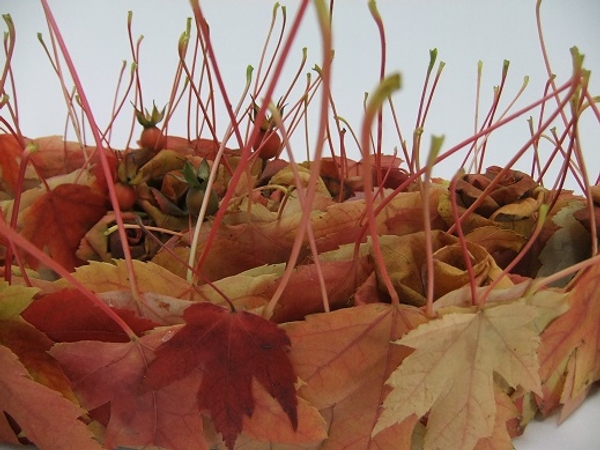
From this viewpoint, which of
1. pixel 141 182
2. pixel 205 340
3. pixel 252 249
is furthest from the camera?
pixel 141 182

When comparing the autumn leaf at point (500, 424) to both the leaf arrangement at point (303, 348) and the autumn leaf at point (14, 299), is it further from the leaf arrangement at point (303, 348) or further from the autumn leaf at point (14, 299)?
the autumn leaf at point (14, 299)

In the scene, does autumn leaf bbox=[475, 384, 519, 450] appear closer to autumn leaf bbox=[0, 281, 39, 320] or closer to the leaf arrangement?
the leaf arrangement

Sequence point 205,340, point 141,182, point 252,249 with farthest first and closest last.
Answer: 1. point 141,182
2. point 252,249
3. point 205,340

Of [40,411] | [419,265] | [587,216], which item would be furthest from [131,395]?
[587,216]

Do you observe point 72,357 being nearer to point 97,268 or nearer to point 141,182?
point 97,268

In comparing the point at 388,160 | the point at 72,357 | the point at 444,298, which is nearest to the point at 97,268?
the point at 72,357

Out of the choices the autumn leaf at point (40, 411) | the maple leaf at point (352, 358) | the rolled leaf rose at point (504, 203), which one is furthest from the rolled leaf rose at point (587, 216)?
the autumn leaf at point (40, 411)

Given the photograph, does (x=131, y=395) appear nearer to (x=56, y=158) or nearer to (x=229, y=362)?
(x=229, y=362)
